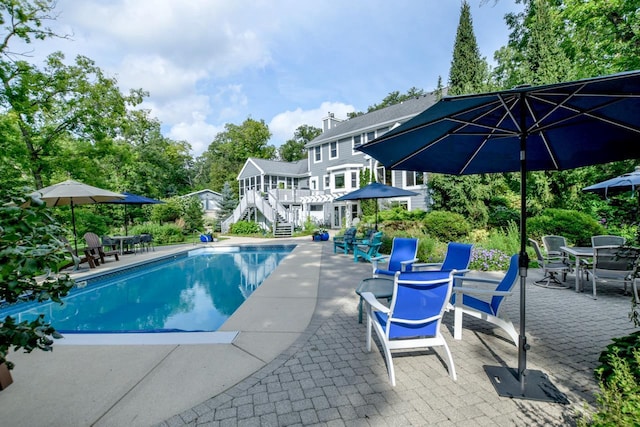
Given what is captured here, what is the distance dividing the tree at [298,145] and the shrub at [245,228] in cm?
3000

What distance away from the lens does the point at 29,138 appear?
466 inches

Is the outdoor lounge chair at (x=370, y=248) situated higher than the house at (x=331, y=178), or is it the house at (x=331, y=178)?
the house at (x=331, y=178)

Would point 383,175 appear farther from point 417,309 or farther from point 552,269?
point 417,309

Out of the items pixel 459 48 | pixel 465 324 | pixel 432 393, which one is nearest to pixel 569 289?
A: pixel 465 324

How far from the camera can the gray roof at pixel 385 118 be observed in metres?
20.0

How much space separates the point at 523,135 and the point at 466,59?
13.7m

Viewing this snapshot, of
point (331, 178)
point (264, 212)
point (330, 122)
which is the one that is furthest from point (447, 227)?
point (330, 122)

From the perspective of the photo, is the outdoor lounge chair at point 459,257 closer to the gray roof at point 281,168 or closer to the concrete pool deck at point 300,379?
the concrete pool deck at point 300,379

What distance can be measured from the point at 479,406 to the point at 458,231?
400 inches

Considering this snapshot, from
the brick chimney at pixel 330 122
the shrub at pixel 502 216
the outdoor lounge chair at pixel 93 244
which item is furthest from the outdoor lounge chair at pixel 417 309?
the brick chimney at pixel 330 122

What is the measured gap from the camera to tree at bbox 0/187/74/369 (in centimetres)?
145

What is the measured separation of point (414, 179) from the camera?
18.7 metres

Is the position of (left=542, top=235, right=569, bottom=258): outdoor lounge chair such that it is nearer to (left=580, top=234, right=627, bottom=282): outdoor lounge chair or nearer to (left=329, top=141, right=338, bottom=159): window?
(left=580, top=234, right=627, bottom=282): outdoor lounge chair

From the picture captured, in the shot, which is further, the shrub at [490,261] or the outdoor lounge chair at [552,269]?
the shrub at [490,261]
